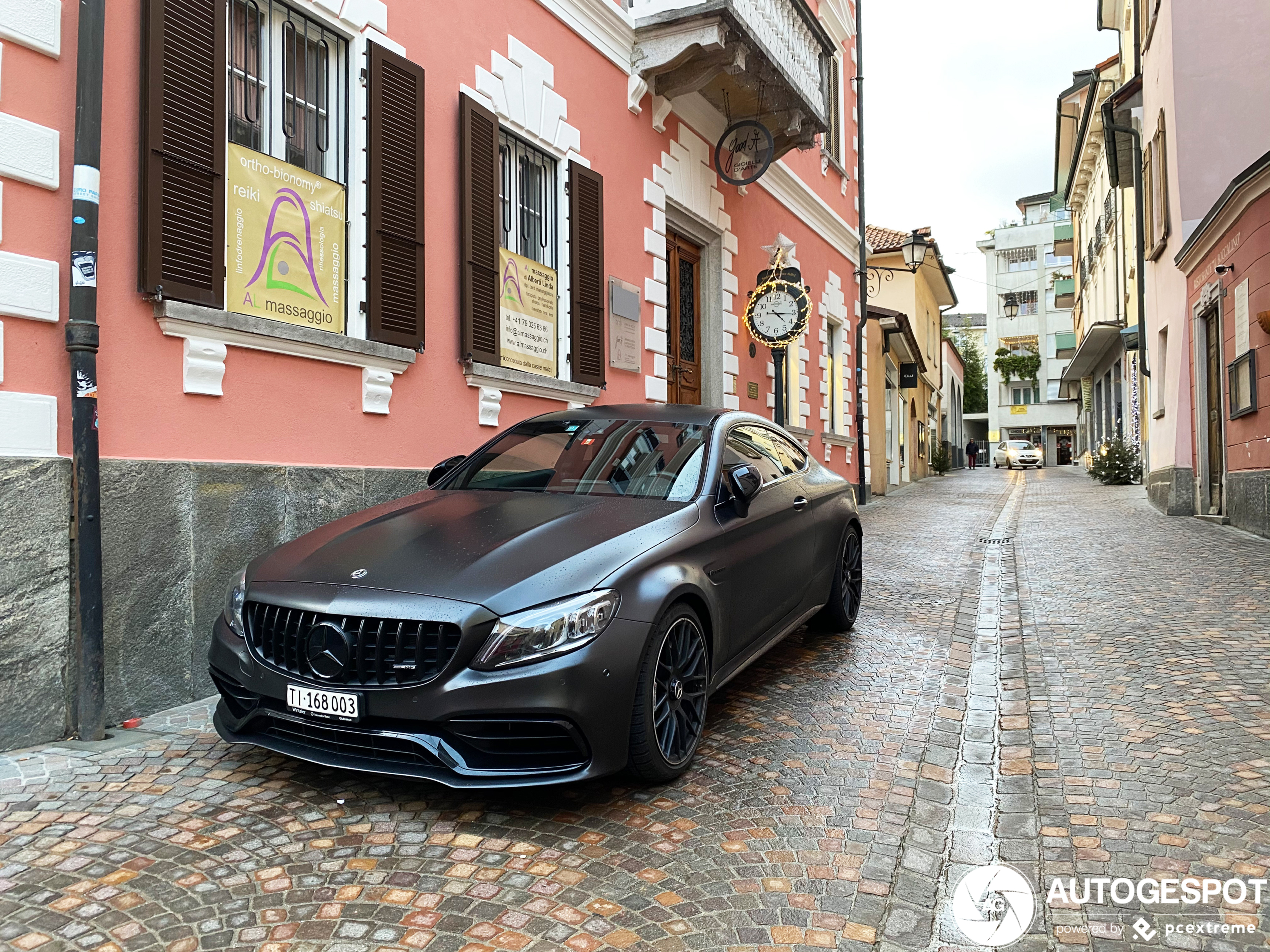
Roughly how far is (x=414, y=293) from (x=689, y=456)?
3231 millimetres

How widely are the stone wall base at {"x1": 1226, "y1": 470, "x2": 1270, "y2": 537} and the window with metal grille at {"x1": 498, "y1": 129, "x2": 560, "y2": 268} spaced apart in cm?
807

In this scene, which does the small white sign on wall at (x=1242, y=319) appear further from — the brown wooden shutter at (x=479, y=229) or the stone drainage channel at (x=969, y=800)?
the brown wooden shutter at (x=479, y=229)

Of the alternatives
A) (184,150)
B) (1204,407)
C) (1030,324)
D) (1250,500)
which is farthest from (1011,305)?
(184,150)

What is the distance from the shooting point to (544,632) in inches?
131

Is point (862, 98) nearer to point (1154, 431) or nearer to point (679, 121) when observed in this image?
point (1154, 431)

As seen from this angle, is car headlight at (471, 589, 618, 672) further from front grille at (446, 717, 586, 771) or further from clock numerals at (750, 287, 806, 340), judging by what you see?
clock numerals at (750, 287, 806, 340)

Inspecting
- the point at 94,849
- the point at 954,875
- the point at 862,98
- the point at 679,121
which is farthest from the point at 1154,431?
the point at 94,849

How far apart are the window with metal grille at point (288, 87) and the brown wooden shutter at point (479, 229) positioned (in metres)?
1.16

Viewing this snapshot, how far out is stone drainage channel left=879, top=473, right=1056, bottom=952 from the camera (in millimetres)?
2764

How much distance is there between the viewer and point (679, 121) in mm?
11773

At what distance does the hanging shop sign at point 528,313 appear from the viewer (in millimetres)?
8359

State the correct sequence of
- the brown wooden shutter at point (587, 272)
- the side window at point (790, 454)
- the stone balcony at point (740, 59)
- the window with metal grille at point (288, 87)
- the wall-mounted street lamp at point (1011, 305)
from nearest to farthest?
1. the side window at point (790, 454)
2. the window with metal grille at point (288, 87)
3. the brown wooden shutter at point (587, 272)
4. the stone balcony at point (740, 59)
5. the wall-mounted street lamp at point (1011, 305)

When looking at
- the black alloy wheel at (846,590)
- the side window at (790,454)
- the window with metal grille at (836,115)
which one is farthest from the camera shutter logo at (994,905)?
the window with metal grille at (836,115)

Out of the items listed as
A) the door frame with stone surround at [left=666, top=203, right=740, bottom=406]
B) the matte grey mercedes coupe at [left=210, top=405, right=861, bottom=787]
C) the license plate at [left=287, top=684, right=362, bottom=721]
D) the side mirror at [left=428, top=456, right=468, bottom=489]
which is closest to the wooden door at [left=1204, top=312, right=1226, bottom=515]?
the door frame with stone surround at [left=666, top=203, right=740, bottom=406]
